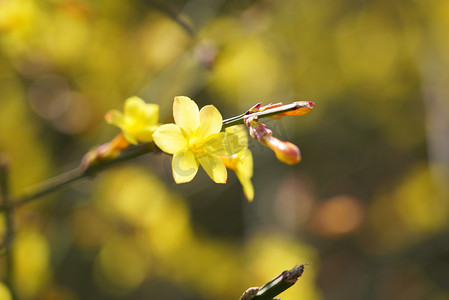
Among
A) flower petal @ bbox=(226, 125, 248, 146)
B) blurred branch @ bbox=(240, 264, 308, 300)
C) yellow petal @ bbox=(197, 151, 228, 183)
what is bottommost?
blurred branch @ bbox=(240, 264, 308, 300)

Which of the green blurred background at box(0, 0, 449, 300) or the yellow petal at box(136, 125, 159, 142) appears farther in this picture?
the green blurred background at box(0, 0, 449, 300)

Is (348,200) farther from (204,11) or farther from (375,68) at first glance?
(204,11)

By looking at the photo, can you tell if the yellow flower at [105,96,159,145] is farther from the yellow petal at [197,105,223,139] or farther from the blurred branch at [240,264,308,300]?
the blurred branch at [240,264,308,300]

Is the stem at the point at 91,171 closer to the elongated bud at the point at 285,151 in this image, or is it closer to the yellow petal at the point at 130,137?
the yellow petal at the point at 130,137

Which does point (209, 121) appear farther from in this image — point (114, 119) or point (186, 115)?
point (114, 119)

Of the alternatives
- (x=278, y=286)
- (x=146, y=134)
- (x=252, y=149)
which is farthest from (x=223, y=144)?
(x=252, y=149)

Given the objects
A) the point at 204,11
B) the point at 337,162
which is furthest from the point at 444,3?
the point at 204,11

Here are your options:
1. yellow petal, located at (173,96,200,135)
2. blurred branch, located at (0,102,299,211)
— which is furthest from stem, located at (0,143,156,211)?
yellow petal, located at (173,96,200,135)
